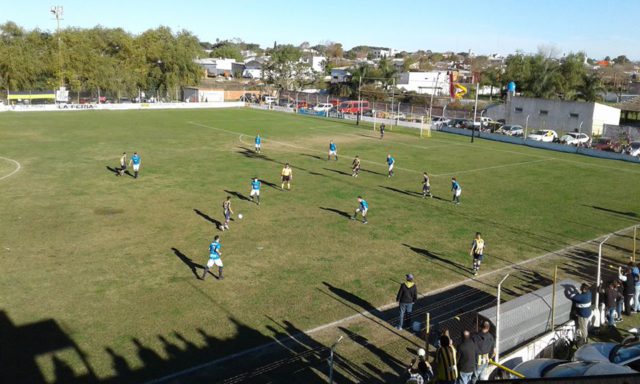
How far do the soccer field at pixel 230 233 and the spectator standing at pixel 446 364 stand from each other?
4.94 meters

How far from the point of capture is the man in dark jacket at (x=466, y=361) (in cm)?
1037

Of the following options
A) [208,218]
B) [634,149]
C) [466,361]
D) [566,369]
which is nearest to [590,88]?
[634,149]

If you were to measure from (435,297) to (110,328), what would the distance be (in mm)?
9519

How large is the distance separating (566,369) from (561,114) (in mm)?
58218

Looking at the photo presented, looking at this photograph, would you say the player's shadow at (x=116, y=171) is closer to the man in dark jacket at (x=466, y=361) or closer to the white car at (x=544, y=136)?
the man in dark jacket at (x=466, y=361)

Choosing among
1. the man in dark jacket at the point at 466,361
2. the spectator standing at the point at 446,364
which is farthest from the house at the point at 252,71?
the spectator standing at the point at 446,364

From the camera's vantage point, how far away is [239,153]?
42.1 metres

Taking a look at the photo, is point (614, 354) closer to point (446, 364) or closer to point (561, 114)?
point (446, 364)

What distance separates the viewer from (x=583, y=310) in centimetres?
1353

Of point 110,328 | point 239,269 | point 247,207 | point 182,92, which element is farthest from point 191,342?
point 182,92

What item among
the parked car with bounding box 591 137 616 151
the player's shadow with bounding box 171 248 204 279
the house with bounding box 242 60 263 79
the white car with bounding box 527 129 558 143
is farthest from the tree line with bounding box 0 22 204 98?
the player's shadow with bounding box 171 248 204 279

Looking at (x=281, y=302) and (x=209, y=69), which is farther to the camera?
(x=209, y=69)

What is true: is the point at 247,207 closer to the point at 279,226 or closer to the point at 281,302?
the point at 279,226

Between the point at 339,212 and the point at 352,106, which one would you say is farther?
the point at 352,106
